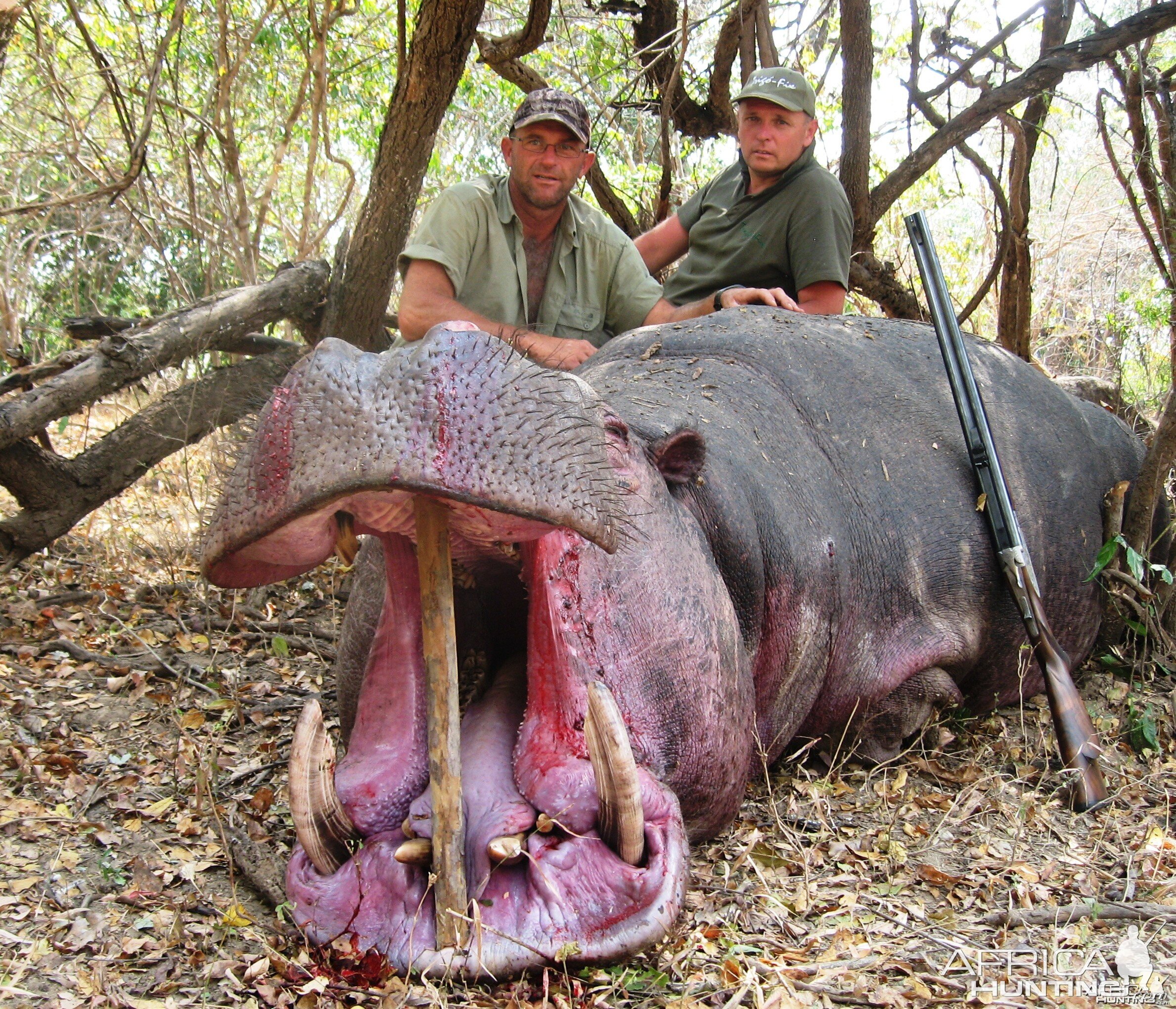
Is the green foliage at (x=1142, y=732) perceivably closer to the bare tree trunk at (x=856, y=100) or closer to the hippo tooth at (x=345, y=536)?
the hippo tooth at (x=345, y=536)

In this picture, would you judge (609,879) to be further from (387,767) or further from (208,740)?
(208,740)

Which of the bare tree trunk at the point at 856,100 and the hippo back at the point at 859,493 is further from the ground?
the bare tree trunk at the point at 856,100

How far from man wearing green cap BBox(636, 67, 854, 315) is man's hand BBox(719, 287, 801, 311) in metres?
0.50

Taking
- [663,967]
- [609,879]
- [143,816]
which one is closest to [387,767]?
[609,879]

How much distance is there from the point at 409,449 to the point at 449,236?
11.1 feet

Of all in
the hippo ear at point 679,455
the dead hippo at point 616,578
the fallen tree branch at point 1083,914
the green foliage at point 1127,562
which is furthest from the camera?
the green foliage at point 1127,562

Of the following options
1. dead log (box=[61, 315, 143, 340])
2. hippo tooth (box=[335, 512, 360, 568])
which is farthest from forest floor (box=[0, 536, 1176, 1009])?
dead log (box=[61, 315, 143, 340])

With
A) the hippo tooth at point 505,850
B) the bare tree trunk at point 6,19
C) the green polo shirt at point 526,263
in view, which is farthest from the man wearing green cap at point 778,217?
the hippo tooth at point 505,850

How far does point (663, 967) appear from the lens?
2.16 metres

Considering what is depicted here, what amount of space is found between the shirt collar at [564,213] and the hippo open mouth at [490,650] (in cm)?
281

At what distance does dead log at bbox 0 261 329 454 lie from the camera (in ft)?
13.5

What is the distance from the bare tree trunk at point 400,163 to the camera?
4531 mm

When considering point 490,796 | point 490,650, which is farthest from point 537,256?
point 490,796

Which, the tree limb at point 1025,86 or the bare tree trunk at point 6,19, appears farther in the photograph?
the tree limb at point 1025,86
